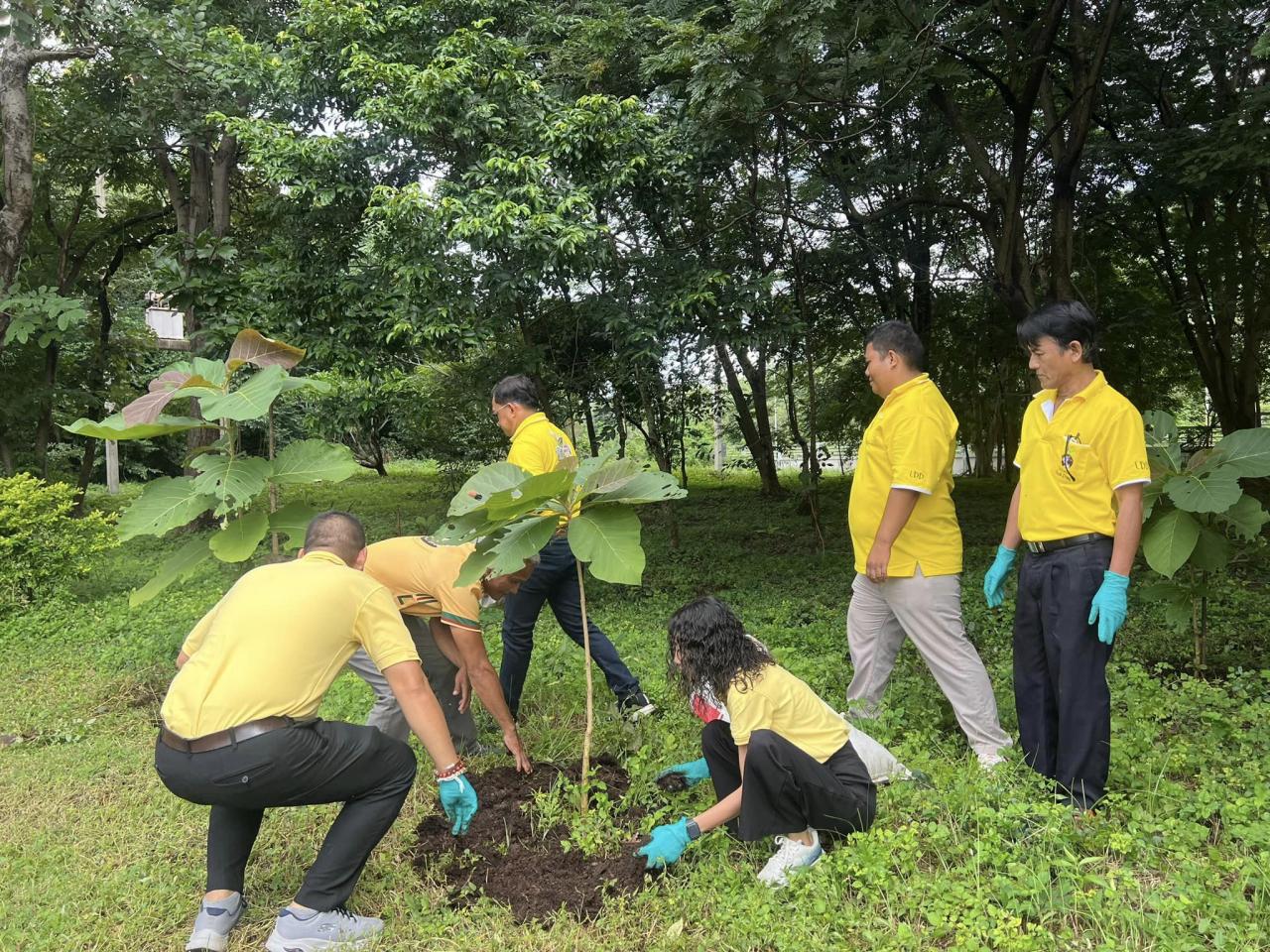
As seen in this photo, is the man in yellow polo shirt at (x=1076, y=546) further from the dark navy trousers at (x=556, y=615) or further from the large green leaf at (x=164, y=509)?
the large green leaf at (x=164, y=509)

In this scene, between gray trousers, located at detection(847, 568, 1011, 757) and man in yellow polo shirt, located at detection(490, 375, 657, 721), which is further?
man in yellow polo shirt, located at detection(490, 375, 657, 721)

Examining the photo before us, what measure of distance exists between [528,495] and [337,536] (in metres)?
0.66

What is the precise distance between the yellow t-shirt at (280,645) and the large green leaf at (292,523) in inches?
39.7

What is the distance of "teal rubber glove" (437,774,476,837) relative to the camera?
2.69 metres

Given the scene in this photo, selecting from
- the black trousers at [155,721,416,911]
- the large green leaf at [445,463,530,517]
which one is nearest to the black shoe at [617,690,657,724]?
the black trousers at [155,721,416,911]

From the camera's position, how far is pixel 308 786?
2.53 meters

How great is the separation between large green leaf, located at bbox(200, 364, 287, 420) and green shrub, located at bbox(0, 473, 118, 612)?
486 cm

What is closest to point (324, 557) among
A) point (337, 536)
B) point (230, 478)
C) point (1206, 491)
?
point (337, 536)

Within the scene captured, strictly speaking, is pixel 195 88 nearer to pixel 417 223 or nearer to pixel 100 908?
pixel 417 223

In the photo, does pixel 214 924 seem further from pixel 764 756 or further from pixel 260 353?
pixel 260 353

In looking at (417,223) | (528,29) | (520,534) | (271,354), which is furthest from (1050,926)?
(528,29)

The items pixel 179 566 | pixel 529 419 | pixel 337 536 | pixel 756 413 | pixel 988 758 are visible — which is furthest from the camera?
pixel 756 413

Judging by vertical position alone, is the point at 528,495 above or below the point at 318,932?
above

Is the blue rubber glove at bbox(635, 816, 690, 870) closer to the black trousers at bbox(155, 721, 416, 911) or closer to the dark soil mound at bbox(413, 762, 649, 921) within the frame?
the dark soil mound at bbox(413, 762, 649, 921)
